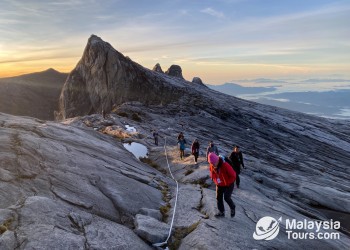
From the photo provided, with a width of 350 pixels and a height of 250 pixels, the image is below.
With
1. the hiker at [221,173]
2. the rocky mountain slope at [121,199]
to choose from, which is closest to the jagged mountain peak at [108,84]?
the rocky mountain slope at [121,199]

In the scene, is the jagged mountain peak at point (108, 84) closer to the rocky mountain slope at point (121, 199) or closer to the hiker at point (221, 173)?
the rocky mountain slope at point (121, 199)

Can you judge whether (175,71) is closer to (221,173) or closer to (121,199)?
(121,199)

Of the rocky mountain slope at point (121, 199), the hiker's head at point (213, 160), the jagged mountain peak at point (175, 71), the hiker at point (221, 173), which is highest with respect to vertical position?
the jagged mountain peak at point (175, 71)

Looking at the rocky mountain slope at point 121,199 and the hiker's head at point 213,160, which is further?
the hiker's head at point 213,160

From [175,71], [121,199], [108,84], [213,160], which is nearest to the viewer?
[213,160]

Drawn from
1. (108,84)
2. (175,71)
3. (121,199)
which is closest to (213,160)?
(121,199)

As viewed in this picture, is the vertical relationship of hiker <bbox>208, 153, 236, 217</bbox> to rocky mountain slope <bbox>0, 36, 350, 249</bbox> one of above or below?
above

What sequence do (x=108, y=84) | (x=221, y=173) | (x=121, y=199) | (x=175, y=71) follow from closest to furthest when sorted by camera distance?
(x=221, y=173) < (x=121, y=199) < (x=108, y=84) < (x=175, y=71)

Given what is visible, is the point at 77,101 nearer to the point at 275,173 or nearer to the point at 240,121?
the point at 240,121

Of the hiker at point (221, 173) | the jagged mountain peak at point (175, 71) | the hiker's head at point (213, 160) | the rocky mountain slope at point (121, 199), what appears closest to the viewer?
the rocky mountain slope at point (121, 199)

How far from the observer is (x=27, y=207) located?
47.8 ft

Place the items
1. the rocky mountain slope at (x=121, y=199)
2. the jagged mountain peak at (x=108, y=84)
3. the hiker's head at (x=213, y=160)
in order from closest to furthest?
the rocky mountain slope at (x=121, y=199), the hiker's head at (x=213, y=160), the jagged mountain peak at (x=108, y=84)

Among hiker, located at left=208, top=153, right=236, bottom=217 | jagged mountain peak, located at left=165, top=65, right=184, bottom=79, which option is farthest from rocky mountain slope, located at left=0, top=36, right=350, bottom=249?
jagged mountain peak, located at left=165, top=65, right=184, bottom=79

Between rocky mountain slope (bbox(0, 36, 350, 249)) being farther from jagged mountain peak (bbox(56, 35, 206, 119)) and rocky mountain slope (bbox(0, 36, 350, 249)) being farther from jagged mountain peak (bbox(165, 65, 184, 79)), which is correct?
jagged mountain peak (bbox(165, 65, 184, 79))
